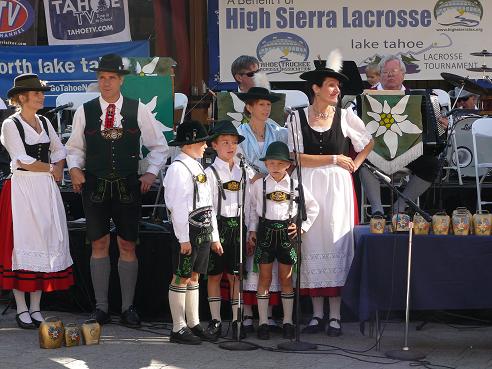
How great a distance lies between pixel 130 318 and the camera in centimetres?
820

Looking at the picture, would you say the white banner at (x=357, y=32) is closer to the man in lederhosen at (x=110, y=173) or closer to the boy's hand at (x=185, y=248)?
the man in lederhosen at (x=110, y=173)

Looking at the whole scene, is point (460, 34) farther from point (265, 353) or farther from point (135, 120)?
point (265, 353)

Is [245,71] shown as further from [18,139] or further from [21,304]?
[21,304]

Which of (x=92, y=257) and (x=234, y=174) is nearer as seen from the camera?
(x=234, y=174)

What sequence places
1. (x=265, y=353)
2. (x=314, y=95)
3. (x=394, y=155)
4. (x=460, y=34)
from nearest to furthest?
(x=265, y=353)
(x=314, y=95)
(x=394, y=155)
(x=460, y=34)

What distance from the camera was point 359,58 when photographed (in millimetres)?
12570

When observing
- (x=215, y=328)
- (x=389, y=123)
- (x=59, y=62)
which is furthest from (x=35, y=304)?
(x=59, y=62)

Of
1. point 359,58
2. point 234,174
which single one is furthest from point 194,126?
point 359,58

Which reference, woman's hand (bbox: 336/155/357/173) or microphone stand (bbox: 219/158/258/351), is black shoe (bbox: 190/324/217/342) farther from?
woman's hand (bbox: 336/155/357/173)

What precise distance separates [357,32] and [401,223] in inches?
224

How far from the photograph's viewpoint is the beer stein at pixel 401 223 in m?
7.25

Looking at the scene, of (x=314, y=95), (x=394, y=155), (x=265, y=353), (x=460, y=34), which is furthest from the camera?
(x=460, y=34)

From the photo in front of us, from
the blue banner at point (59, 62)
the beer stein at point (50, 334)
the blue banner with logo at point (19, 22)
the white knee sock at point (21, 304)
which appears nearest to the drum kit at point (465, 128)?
the blue banner at point (59, 62)

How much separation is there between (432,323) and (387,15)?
5.23 metres
